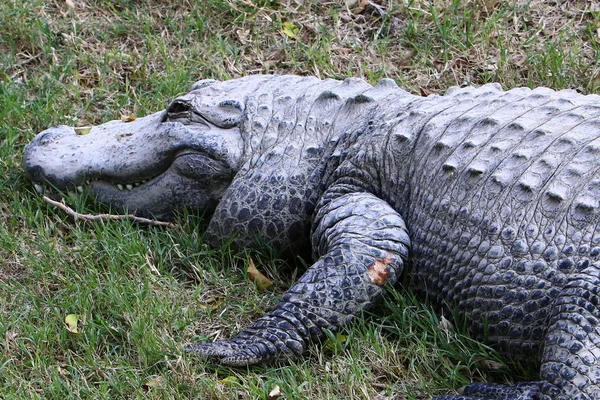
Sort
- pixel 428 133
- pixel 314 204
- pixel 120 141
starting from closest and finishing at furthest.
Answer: pixel 428 133
pixel 314 204
pixel 120 141

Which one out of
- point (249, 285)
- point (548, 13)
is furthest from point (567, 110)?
point (548, 13)

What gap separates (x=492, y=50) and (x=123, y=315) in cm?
332

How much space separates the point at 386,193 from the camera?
13.8 ft

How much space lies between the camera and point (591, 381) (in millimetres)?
3121

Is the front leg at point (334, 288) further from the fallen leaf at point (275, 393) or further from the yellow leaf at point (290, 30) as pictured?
the yellow leaf at point (290, 30)

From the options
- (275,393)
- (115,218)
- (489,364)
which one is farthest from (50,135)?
(489,364)

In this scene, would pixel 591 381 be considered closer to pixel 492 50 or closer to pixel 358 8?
pixel 492 50

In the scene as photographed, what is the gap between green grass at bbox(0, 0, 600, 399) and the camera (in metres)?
3.62

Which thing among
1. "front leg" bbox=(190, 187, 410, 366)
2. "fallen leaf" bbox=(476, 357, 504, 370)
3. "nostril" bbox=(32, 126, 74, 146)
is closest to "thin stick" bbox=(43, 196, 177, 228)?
"nostril" bbox=(32, 126, 74, 146)

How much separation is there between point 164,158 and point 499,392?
214 cm

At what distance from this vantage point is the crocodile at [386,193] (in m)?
3.42

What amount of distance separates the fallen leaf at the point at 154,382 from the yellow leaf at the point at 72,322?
472 mm

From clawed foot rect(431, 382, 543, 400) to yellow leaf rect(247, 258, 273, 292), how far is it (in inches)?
46.6

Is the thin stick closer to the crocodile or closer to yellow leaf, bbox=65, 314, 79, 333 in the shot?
the crocodile
